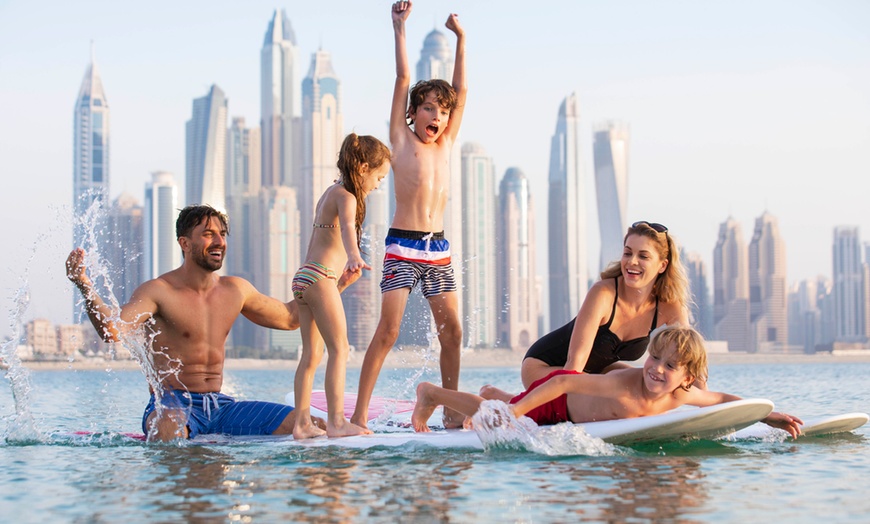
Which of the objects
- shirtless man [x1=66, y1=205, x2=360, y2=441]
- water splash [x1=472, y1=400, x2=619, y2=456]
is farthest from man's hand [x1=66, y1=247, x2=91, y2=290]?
water splash [x1=472, y1=400, x2=619, y2=456]

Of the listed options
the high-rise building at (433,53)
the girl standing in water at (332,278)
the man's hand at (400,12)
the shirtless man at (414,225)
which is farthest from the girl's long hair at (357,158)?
the high-rise building at (433,53)

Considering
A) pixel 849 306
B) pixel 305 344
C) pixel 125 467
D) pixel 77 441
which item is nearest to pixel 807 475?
pixel 305 344

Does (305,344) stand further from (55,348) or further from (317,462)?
(55,348)

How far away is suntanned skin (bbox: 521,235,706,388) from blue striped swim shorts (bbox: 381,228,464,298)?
1032mm

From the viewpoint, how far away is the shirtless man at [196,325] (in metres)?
6.55

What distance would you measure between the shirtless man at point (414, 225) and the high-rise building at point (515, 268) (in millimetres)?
93877

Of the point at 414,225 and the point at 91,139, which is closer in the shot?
the point at 414,225

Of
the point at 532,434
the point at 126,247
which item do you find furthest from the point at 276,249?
the point at 532,434

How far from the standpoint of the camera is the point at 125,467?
5887 millimetres

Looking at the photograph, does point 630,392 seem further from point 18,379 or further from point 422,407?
point 18,379

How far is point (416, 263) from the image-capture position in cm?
681

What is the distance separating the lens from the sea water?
4.45m

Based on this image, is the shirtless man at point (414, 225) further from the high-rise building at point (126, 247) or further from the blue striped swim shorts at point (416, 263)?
the high-rise building at point (126, 247)

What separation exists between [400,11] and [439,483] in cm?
324
